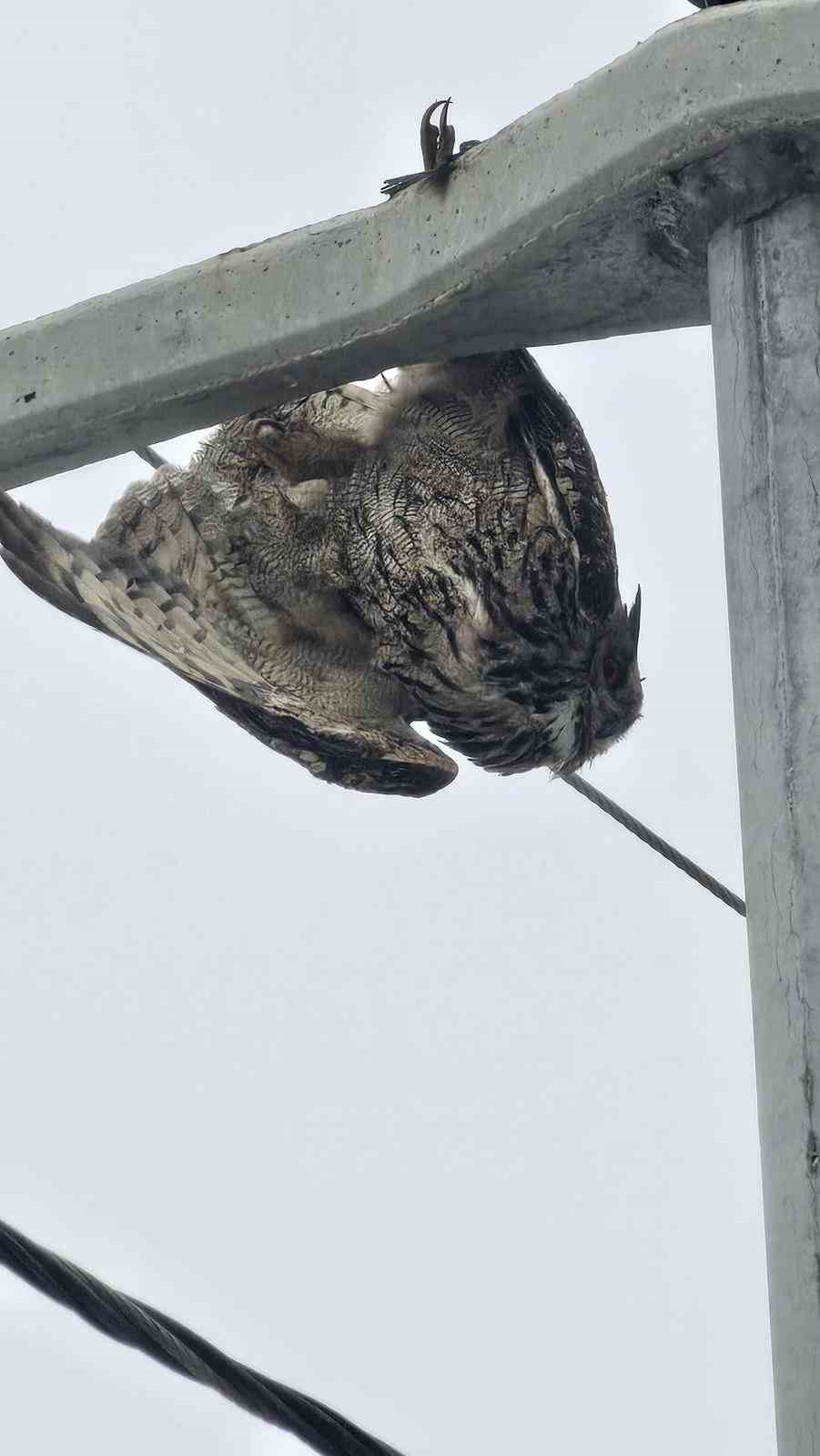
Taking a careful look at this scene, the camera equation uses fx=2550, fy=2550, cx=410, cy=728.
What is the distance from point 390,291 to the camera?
4.10 metres

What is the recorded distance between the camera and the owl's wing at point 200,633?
5043 mm

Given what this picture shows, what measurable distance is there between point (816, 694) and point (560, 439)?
2.20 metres

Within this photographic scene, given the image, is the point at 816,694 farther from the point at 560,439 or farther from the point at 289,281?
the point at 560,439

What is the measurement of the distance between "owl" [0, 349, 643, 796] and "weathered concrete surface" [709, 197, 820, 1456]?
1717 millimetres

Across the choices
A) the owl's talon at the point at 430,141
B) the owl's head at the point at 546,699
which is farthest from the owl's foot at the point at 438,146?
the owl's head at the point at 546,699

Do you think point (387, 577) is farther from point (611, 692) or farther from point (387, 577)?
point (611, 692)

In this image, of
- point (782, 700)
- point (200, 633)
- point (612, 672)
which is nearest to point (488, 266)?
point (782, 700)

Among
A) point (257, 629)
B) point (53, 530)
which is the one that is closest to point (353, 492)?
point (257, 629)

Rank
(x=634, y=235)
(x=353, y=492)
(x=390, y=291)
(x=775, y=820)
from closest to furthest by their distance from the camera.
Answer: (x=775, y=820), (x=634, y=235), (x=390, y=291), (x=353, y=492)

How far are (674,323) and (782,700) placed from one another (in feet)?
3.87

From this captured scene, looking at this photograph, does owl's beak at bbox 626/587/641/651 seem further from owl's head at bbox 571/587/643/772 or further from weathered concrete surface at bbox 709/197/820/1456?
weathered concrete surface at bbox 709/197/820/1456

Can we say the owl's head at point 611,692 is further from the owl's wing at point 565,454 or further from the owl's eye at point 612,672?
the owl's wing at point 565,454

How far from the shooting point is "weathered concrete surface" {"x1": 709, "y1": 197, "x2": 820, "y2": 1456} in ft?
9.61

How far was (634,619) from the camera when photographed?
5.64 m
